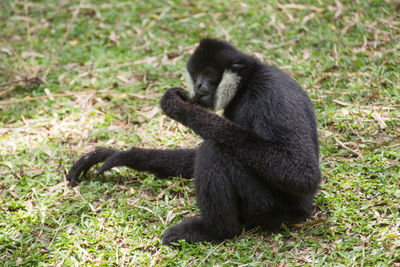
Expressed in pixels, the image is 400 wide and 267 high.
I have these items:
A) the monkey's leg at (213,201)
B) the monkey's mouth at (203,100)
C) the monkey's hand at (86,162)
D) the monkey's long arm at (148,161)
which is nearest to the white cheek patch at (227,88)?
the monkey's mouth at (203,100)

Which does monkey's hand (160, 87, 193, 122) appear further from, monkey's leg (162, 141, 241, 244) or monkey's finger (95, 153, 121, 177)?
monkey's finger (95, 153, 121, 177)

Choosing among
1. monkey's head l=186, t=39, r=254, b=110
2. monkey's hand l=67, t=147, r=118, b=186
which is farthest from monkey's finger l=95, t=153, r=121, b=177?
monkey's head l=186, t=39, r=254, b=110

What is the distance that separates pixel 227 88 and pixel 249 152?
2.51 ft

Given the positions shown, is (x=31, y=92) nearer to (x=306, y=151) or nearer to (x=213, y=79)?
(x=213, y=79)

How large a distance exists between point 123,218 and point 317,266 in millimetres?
2135

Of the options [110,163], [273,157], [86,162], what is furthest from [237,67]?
[86,162]

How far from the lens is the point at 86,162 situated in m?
5.35

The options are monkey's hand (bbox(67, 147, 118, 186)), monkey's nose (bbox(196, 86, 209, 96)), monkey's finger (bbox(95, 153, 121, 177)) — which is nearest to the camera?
monkey's nose (bbox(196, 86, 209, 96))

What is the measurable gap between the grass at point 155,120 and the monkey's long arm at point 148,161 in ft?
0.45

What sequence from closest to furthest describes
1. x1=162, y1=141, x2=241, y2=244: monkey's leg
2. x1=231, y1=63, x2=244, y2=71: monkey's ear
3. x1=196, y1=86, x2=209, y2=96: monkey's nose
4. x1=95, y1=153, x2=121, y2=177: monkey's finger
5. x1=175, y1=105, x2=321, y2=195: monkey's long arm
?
1. x1=175, y1=105, x2=321, y2=195: monkey's long arm
2. x1=162, y1=141, x2=241, y2=244: monkey's leg
3. x1=231, y1=63, x2=244, y2=71: monkey's ear
4. x1=196, y1=86, x2=209, y2=96: monkey's nose
5. x1=95, y1=153, x2=121, y2=177: monkey's finger

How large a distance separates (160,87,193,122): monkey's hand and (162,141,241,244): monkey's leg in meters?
0.41

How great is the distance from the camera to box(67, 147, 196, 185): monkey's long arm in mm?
5227

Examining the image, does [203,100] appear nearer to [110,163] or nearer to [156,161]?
[156,161]

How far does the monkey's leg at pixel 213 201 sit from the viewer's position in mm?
4008
